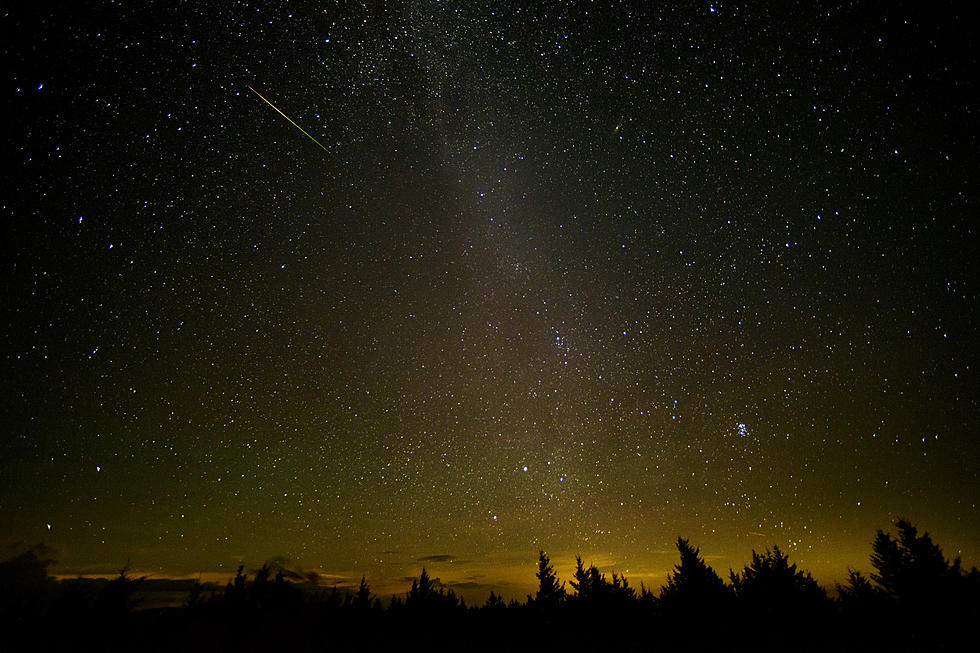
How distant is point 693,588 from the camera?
21844 millimetres

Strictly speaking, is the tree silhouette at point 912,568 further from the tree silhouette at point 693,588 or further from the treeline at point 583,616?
the tree silhouette at point 693,588

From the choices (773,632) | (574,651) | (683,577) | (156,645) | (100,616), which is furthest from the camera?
(100,616)

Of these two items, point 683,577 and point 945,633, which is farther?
point 683,577

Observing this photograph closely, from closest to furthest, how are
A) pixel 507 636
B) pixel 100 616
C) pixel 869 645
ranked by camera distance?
1. pixel 869 645
2. pixel 507 636
3. pixel 100 616

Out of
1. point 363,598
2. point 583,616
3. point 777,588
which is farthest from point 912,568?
point 363,598

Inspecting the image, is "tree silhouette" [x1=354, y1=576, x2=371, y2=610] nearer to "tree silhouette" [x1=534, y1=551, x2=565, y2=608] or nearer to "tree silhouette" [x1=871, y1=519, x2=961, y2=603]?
"tree silhouette" [x1=534, y1=551, x2=565, y2=608]

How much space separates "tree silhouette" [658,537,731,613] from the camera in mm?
21172

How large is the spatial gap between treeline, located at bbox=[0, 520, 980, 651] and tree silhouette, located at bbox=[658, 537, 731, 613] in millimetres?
→ 57

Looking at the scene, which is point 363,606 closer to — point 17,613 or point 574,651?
point 574,651

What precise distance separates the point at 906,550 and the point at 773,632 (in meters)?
7.09

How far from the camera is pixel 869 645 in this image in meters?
15.1

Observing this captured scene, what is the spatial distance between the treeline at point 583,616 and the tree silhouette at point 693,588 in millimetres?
57

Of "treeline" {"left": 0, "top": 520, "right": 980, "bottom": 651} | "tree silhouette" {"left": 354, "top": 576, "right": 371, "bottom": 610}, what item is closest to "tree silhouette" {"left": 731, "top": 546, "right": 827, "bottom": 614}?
"treeline" {"left": 0, "top": 520, "right": 980, "bottom": 651}

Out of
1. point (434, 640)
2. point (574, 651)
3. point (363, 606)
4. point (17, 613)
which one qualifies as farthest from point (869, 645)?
point (17, 613)
